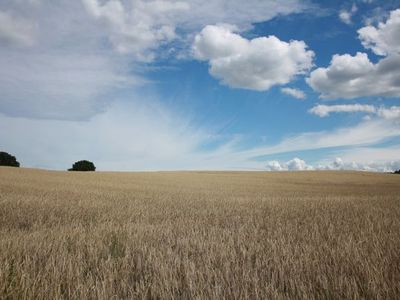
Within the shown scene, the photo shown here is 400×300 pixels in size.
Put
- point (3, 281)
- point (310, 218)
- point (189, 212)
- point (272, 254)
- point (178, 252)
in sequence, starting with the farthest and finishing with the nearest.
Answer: point (189, 212)
point (310, 218)
point (178, 252)
point (272, 254)
point (3, 281)

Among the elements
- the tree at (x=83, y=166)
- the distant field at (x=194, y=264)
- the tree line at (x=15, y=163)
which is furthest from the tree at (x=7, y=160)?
the distant field at (x=194, y=264)

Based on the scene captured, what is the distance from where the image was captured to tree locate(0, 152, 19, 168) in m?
67.9

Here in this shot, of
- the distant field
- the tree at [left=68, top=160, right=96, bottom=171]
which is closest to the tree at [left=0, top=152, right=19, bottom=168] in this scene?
the tree at [left=68, top=160, right=96, bottom=171]

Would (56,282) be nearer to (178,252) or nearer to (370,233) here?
(178,252)

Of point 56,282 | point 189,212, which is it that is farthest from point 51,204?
point 56,282

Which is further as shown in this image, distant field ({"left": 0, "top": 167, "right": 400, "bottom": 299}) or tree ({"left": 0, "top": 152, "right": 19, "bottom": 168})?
tree ({"left": 0, "top": 152, "right": 19, "bottom": 168})

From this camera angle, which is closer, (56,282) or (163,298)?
(163,298)

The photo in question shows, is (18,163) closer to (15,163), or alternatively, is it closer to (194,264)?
(15,163)

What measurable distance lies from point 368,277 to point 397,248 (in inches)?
78.4

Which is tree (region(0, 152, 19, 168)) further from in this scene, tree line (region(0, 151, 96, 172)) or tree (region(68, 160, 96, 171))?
tree (region(68, 160, 96, 171))

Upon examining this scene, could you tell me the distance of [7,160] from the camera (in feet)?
223

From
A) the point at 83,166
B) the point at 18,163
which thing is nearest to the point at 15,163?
the point at 18,163

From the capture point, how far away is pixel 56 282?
3779 mm

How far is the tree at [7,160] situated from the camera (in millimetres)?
67938
